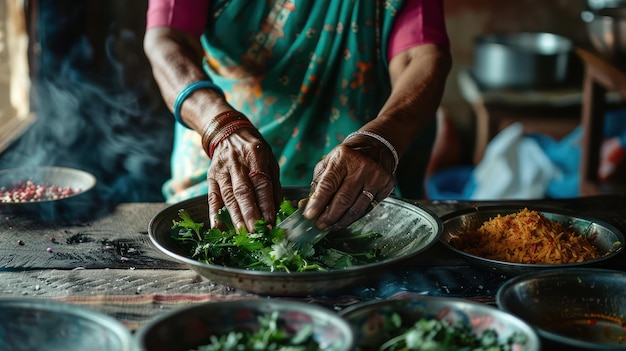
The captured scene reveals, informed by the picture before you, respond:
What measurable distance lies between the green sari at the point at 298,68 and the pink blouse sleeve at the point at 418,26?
37 mm

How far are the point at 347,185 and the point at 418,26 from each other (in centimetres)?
90

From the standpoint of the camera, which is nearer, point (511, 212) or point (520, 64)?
point (511, 212)

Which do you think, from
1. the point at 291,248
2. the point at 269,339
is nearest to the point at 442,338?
the point at 269,339

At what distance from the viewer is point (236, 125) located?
80.2 inches

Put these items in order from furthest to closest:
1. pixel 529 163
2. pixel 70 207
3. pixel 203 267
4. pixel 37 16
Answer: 1. pixel 529 163
2. pixel 37 16
3. pixel 70 207
4. pixel 203 267

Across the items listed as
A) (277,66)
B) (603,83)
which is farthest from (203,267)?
(603,83)

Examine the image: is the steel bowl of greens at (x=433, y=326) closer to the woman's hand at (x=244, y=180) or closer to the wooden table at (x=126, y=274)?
the wooden table at (x=126, y=274)

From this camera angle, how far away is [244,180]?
189 centimetres

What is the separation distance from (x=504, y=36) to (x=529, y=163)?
3.81 ft

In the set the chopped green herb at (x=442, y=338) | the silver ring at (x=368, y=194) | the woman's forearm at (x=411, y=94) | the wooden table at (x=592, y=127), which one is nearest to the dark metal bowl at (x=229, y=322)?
the chopped green herb at (x=442, y=338)

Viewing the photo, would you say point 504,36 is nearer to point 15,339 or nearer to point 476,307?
point 476,307

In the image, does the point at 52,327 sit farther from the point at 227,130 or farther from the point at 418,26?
the point at 418,26

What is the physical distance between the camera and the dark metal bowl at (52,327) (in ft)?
4.39

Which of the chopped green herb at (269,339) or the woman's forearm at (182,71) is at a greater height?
the woman's forearm at (182,71)
